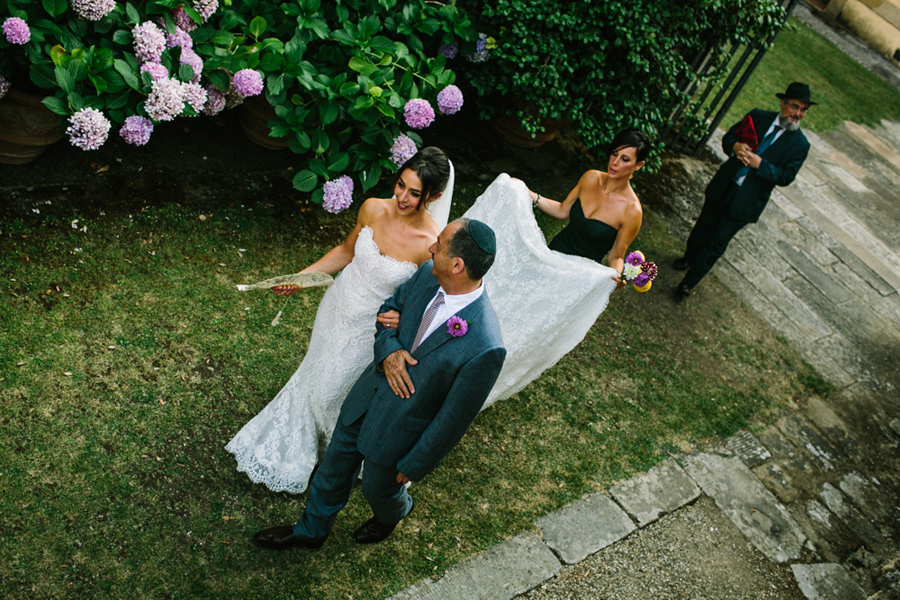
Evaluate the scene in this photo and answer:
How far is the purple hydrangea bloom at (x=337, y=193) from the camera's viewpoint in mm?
5070

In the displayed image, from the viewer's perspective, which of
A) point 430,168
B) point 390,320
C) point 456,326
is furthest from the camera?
point 430,168

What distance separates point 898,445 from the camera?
623 centimetres

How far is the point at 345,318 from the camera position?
3.62m

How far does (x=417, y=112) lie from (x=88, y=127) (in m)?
2.22

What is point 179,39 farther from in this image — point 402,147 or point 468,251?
point 468,251

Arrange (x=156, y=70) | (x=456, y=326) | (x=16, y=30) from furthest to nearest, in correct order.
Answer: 1. (x=156, y=70)
2. (x=16, y=30)
3. (x=456, y=326)

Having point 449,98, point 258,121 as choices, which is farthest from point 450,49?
point 258,121

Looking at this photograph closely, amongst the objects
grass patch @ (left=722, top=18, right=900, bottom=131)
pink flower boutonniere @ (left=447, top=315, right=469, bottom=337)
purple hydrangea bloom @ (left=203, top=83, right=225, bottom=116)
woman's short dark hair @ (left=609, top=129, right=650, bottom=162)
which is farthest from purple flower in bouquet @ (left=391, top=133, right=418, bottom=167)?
grass patch @ (left=722, top=18, right=900, bottom=131)

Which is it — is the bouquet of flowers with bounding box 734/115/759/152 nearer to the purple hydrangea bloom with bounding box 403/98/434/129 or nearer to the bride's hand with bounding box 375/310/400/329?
the purple hydrangea bloom with bounding box 403/98/434/129

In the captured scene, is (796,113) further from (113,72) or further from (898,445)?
(113,72)

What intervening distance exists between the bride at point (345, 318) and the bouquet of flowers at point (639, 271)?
1.27 m

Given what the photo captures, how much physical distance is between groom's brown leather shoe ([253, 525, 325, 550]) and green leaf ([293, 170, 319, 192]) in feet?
8.59

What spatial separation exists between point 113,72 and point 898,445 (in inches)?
278

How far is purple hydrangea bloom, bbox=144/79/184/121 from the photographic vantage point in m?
4.43
